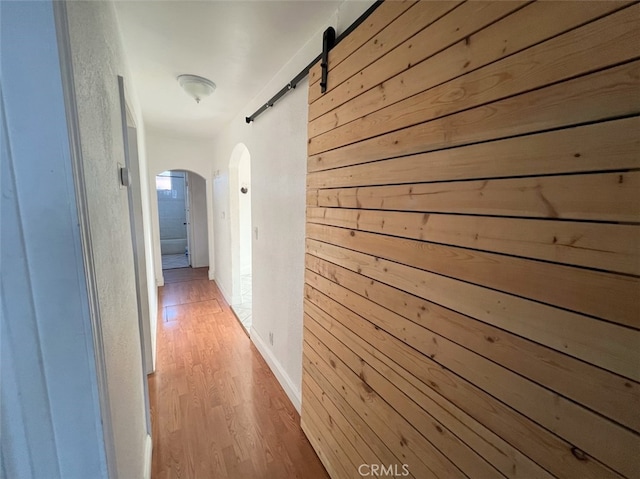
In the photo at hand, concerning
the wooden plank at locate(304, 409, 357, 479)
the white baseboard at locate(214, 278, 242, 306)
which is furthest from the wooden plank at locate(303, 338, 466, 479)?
the white baseboard at locate(214, 278, 242, 306)

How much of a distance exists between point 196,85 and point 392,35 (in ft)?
6.04

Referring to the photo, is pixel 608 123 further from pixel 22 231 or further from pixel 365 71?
pixel 22 231

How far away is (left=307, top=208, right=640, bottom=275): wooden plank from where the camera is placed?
513 millimetres

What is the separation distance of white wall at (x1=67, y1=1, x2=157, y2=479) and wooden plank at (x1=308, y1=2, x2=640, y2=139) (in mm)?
952

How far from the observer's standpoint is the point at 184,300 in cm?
393

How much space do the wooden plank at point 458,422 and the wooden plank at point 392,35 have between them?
123 cm

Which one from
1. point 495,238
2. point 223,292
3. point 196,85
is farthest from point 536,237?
point 223,292

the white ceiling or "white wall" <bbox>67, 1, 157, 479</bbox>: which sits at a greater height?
the white ceiling

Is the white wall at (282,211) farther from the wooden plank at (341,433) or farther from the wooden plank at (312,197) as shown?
the wooden plank at (341,433)

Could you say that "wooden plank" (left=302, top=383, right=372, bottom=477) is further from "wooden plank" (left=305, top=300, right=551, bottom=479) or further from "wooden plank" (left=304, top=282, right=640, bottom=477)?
"wooden plank" (left=304, top=282, right=640, bottom=477)

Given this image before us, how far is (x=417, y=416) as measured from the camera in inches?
36.9

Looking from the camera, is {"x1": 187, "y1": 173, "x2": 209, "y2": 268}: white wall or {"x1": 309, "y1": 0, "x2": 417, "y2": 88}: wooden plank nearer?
{"x1": 309, "y1": 0, "x2": 417, "y2": 88}: wooden plank

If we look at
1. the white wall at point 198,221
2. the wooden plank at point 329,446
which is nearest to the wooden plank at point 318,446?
the wooden plank at point 329,446

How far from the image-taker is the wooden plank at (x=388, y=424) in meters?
0.88
